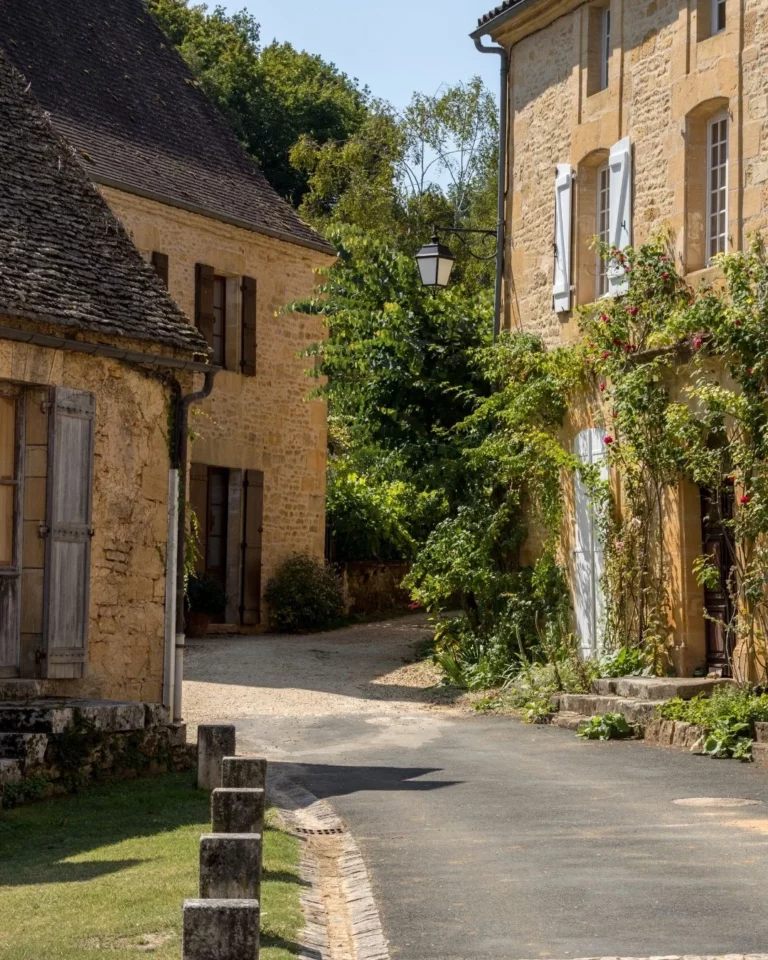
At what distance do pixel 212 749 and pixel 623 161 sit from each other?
8.20m

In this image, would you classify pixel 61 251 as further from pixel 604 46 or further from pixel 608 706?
pixel 604 46

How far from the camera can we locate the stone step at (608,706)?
495 inches

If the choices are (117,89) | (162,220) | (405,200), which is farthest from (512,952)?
(405,200)

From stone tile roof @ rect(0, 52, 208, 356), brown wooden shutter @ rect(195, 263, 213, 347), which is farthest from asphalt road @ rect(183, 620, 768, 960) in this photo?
brown wooden shutter @ rect(195, 263, 213, 347)

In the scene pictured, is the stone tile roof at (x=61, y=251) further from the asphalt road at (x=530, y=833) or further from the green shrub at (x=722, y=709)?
the green shrub at (x=722, y=709)

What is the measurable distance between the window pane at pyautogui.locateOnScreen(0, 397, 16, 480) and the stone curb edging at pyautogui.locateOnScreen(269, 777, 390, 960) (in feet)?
9.96

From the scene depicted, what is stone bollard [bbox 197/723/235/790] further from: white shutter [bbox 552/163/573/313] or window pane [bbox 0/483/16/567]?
white shutter [bbox 552/163/573/313]

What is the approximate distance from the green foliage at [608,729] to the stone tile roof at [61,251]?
14.1ft

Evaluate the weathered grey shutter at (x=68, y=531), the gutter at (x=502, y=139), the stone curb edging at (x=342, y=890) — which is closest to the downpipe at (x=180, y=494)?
the weathered grey shutter at (x=68, y=531)

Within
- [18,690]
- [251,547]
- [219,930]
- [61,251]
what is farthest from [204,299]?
[219,930]

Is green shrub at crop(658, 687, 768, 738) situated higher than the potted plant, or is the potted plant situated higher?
the potted plant

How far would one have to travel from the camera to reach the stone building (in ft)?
35.4

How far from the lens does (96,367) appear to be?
1127 centimetres

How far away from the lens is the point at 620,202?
49.8 feet
